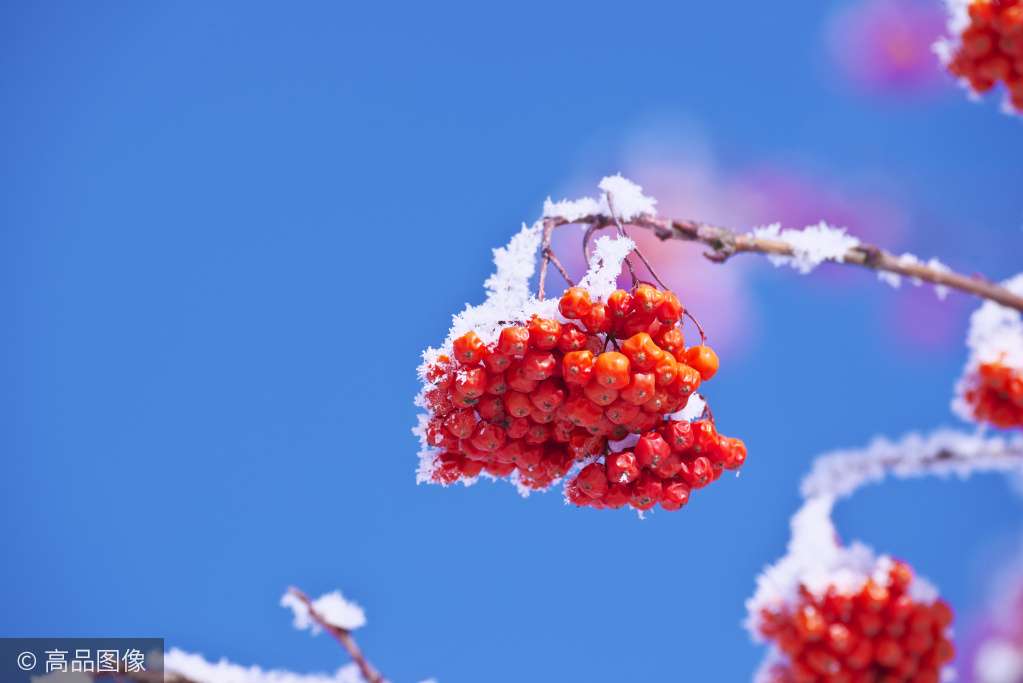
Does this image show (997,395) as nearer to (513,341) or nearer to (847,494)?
(847,494)

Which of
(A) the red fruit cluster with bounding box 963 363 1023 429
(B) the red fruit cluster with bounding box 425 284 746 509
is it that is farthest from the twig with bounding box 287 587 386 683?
(A) the red fruit cluster with bounding box 963 363 1023 429

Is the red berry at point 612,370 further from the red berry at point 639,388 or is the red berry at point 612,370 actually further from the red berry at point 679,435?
the red berry at point 679,435

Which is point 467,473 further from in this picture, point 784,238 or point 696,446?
point 784,238

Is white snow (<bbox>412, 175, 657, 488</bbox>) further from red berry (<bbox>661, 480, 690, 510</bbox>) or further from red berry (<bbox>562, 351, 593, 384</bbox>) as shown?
red berry (<bbox>661, 480, 690, 510</bbox>)

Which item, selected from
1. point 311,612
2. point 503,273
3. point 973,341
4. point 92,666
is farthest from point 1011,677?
point 92,666

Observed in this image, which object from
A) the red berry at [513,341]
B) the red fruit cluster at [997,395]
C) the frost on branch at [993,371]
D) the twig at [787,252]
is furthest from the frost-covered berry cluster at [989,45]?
the red berry at [513,341]

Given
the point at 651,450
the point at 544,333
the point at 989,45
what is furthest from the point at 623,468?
the point at 989,45

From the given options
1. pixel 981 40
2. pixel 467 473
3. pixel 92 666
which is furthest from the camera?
pixel 981 40
